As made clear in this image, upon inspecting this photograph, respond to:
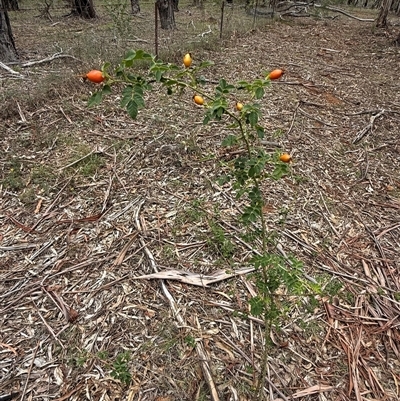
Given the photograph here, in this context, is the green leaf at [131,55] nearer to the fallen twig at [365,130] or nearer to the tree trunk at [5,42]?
the fallen twig at [365,130]

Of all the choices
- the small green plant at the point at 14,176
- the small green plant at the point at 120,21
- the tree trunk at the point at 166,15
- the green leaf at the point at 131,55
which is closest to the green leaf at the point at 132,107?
the green leaf at the point at 131,55

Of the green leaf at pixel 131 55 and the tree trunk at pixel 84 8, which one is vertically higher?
the green leaf at pixel 131 55

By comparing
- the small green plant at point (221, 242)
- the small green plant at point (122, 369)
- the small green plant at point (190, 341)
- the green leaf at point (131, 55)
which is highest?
the green leaf at point (131, 55)

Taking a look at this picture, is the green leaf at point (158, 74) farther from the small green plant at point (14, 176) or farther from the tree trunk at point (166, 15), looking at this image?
the tree trunk at point (166, 15)

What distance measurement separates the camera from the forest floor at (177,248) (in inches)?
63.2

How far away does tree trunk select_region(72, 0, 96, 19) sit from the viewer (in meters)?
8.64

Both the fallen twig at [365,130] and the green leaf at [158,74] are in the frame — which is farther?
the fallen twig at [365,130]

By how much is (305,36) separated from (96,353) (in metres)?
7.92

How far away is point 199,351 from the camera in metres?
1.64

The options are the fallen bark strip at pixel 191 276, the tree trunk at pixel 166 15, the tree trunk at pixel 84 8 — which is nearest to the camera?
the fallen bark strip at pixel 191 276

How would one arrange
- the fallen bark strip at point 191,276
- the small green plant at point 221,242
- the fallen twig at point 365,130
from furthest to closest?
the fallen twig at point 365,130, the small green plant at point 221,242, the fallen bark strip at point 191,276

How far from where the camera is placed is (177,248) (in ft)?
7.07

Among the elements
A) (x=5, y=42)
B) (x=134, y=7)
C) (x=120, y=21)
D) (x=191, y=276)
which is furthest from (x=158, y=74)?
(x=134, y=7)

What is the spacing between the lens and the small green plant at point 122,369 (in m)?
1.53
